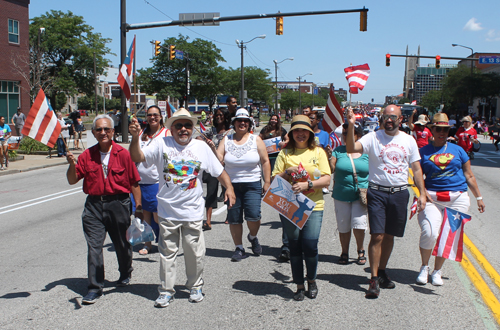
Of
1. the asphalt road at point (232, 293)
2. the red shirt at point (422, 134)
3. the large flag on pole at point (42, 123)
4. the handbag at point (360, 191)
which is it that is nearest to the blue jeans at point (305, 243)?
the asphalt road at point (232, 293)

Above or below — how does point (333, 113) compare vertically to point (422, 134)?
above

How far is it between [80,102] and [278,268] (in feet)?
338

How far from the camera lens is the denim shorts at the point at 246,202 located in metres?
6.08

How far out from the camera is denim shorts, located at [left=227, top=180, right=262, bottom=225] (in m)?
6.08

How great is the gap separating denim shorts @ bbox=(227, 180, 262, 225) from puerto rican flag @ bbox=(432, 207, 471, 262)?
83.6 inches

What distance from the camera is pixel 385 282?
5.12m

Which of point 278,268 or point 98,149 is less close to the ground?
point 98,149

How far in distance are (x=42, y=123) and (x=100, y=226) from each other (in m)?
1.27

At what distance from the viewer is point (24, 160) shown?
62.2 feet

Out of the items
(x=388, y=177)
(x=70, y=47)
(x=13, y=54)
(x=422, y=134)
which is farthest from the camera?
(x=70, y=47)

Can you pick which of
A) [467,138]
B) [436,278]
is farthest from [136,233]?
[467,138]

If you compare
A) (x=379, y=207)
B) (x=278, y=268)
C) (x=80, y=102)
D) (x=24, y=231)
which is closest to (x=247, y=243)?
(x=278, y=268)

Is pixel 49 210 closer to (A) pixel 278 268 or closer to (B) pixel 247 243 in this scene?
(B) pixel 247 243

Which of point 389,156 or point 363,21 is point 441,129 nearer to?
point 389,156
